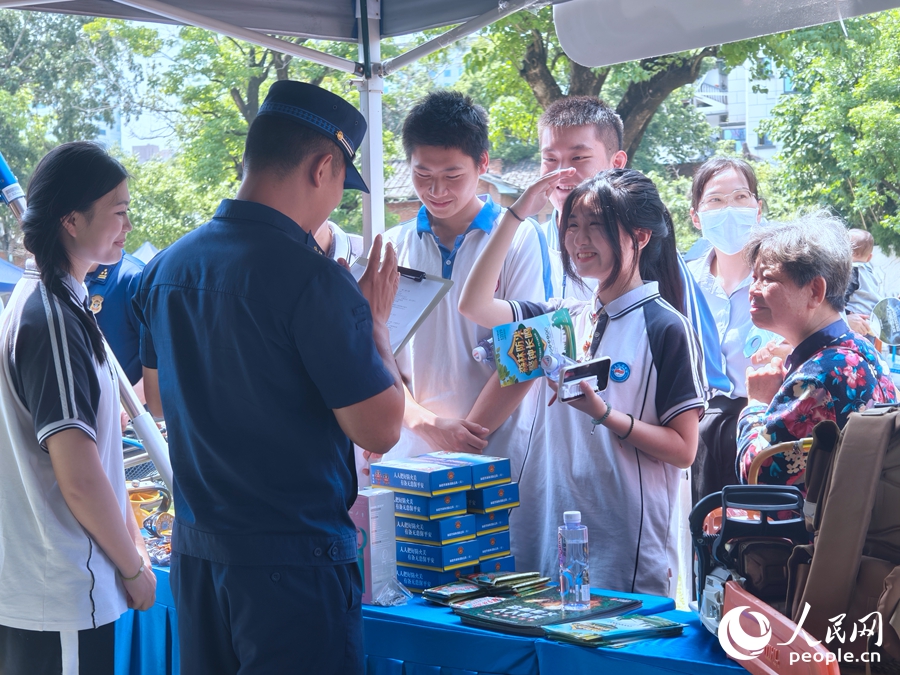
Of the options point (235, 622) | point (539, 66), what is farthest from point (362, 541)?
point (539, 66)

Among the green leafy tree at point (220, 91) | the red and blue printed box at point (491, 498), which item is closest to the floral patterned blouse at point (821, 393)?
the red and blue printed box at point (491, 498)

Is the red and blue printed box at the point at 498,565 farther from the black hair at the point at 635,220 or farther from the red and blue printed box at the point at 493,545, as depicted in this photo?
the black hair at the point at 635,220

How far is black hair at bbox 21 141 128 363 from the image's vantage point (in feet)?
6.75

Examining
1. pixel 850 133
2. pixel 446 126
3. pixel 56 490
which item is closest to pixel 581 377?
pixel 446 126

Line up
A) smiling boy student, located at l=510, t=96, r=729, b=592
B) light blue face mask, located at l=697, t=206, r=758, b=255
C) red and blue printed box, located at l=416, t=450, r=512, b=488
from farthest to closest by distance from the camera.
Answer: light blue face mask, located at l=697, t=206, r=758, b=255 < smiling boy student, located at l=510, t=96, r=729, b=592 < red and blue printed box, located at l=416, t=450, r=512, b=488

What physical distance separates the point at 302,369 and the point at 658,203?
1.26 meters

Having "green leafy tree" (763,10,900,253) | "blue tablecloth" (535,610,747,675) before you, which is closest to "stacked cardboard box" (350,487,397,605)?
"blue tablecloth" (535,610,747,675)

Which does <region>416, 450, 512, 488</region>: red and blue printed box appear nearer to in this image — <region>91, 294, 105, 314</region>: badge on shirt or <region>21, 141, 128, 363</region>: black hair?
<region>21, 141, 128, 363</region>: black hair

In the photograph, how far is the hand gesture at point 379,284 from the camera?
1844 millimetres

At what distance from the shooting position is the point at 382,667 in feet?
6.56

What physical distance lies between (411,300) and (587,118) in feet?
3.42

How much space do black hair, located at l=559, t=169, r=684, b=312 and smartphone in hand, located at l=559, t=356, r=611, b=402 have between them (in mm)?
322

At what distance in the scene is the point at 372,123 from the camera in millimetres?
3484

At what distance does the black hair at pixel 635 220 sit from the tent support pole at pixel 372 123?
1.09 m
